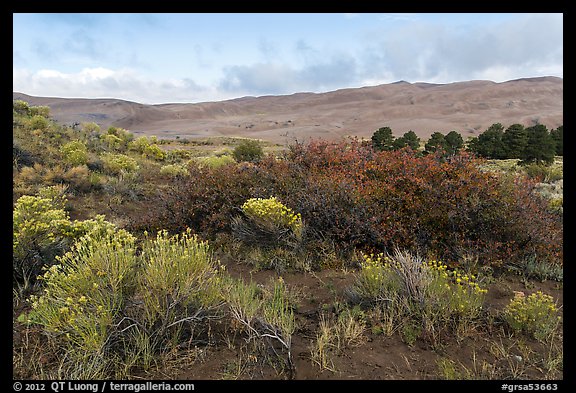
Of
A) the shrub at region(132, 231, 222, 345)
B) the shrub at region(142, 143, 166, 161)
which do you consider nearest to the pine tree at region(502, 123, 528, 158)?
the shrub at region(142, 143, 166, 161)

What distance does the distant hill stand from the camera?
10762cm

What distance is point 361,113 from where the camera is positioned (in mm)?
137000

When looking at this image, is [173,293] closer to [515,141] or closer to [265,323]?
[265,323]

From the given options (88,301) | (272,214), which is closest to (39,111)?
(272,214)

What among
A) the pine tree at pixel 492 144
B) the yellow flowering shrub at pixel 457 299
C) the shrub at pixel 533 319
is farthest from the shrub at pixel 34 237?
the pine tree at pixel 492 144

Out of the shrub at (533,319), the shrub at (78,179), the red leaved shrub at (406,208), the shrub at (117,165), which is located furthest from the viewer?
the shrub at (117,165)

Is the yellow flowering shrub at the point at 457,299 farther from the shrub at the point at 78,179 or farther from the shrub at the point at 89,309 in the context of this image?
the shrub at the point at 78,179

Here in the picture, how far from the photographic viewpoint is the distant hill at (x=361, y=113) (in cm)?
10762

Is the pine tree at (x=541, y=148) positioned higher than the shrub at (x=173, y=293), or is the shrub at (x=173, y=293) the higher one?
the pine tree at (x=541, y=148)

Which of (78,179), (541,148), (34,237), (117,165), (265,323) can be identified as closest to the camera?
(265,323)

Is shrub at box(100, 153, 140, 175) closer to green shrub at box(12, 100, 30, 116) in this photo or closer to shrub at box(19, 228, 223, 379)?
green shrub at box(12, 100, 30, 116)

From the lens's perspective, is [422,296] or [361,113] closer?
[422,296]
